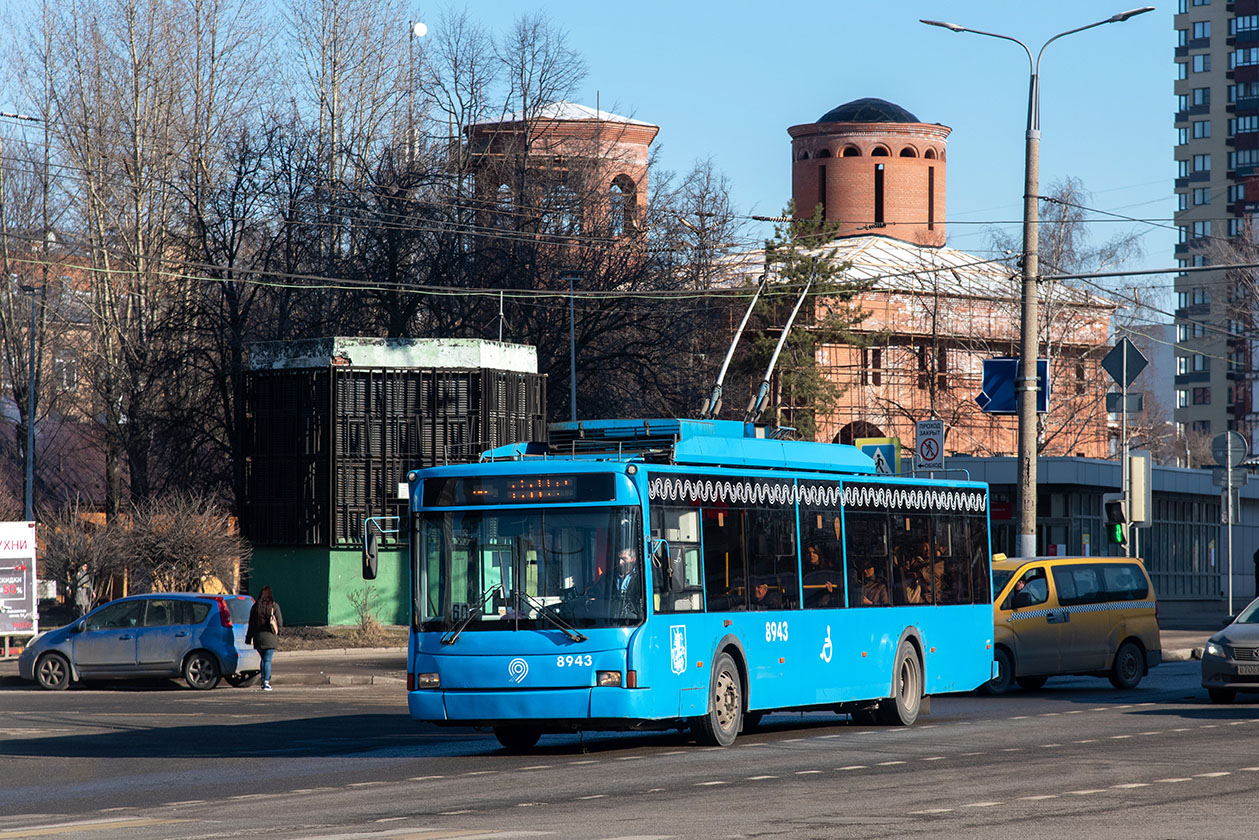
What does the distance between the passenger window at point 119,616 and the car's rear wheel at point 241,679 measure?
1.75 meters

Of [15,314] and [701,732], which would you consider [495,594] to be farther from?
[15,314]

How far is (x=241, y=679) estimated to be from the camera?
28.8 meters

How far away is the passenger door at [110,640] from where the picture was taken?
28109 mm

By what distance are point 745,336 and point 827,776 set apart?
57503mm

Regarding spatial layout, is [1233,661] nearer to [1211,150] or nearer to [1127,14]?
[1127,14]

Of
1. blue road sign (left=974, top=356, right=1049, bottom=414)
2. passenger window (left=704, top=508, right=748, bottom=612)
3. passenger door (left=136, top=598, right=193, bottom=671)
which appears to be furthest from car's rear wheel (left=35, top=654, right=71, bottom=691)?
blue road sign (left=974, top=356, right=1049, bottom=414)

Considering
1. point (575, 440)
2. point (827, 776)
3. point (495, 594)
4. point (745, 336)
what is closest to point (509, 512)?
point (495, 594)

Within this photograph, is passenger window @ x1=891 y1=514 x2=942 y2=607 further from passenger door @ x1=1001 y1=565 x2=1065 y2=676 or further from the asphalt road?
passenger door @ x1=1001 y1=565 x2=1065 y2=676

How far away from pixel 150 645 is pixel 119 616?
732mm

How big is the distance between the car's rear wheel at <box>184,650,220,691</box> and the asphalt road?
5.03 metres

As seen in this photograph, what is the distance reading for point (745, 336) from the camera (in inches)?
2810

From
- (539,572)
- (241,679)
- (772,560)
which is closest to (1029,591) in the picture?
(772,560)

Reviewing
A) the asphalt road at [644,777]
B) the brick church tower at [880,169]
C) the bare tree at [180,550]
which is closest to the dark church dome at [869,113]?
the brick church tower at [880,169]

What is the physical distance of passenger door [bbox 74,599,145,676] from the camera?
28109 mm
